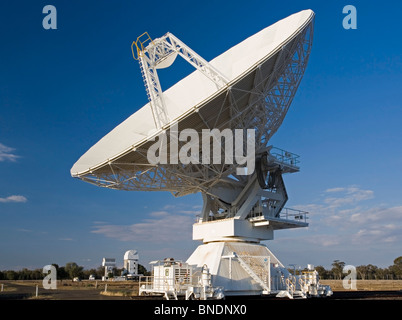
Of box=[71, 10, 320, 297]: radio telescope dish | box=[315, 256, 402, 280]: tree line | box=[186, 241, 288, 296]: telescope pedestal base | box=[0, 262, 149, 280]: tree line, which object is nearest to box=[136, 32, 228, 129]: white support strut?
box=[71, 10, 320, 297]: radio telescope dish

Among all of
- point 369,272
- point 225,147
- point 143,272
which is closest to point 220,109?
point 225,147

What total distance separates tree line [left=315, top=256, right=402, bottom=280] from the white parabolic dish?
57.3 meters

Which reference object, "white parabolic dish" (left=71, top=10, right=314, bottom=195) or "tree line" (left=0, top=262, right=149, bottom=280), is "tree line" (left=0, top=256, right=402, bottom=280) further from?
"white parabolic dish" (left=71, top=10, right=314, bottom=195)

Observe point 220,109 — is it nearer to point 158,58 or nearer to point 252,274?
point 158,58

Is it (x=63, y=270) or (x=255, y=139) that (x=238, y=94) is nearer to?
(x=255, y=139)

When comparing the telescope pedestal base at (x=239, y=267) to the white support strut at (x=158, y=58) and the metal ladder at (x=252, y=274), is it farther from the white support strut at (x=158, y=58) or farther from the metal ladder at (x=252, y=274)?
the white support strut at (x=158, y=58)

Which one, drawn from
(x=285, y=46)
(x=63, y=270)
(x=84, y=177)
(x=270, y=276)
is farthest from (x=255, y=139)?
(x=63, y=270)

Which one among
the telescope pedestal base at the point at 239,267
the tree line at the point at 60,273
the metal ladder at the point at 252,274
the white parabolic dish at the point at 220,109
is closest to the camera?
the white parabolic dish at the point at 220,109

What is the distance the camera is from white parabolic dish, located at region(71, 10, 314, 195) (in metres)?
20.6

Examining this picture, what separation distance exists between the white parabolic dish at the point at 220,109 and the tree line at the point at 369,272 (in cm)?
5731

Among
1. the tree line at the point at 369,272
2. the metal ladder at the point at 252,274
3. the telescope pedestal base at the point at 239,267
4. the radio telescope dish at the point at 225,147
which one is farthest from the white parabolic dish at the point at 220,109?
the tree line at the point at 369,272

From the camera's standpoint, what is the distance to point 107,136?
1037 inches

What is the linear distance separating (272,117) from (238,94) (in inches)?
154

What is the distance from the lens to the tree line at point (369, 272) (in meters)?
76.8
